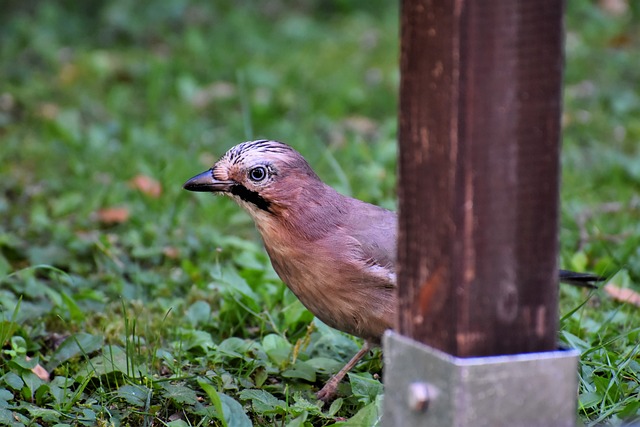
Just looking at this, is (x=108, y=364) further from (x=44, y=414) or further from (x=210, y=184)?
(x=210, y=184)

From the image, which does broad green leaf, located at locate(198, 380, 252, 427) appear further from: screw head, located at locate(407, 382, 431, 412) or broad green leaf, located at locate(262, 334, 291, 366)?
screw head, located at locate(407, 382, 431, 412)

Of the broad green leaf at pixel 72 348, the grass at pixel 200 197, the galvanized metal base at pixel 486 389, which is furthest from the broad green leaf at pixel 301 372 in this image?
the galvanized metal base at pixel 486 389

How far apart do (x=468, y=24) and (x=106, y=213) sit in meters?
3.56

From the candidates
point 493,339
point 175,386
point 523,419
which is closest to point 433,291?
point 493,339

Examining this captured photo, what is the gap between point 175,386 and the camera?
3137 mm

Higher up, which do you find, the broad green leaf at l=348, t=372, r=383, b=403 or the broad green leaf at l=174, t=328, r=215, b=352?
the broad green leaf at l=174, t=328, r=215, b=352

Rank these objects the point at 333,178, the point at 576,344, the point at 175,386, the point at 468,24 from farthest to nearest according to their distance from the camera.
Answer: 1. the point at 333,178
2. the point at 576,344
3. the point at 175,386
4. the point at 468,24

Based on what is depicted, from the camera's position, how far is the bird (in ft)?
10.9

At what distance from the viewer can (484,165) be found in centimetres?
202

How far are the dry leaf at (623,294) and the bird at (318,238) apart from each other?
3.83 ft

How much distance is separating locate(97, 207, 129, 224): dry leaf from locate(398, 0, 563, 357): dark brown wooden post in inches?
128

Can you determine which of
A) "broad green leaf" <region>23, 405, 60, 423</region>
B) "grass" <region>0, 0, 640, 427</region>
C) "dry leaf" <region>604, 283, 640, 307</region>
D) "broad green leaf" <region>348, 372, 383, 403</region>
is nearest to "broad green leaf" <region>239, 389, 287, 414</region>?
"grass" <region>0, 0, 640, 427</region>

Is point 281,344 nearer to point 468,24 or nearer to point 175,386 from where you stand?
point 175,386

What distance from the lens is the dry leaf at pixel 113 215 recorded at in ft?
16.9
